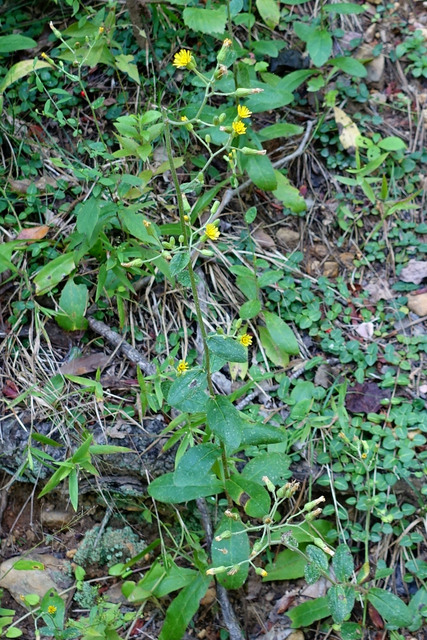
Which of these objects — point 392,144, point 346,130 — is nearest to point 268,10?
point 346,130

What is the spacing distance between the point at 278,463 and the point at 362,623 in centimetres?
73

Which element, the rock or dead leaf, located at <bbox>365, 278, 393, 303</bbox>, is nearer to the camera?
the rock

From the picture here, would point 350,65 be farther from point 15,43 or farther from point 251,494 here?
point 251,494

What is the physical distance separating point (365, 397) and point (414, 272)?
2.33 feet

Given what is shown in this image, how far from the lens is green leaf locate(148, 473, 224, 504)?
2275mm

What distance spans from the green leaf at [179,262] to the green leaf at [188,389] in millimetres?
376

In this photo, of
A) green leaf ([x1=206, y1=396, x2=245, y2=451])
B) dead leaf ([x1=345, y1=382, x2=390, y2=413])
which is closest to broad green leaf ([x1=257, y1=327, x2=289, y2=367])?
dead leaf ([x1=345, y1=382, x2=390, y2=413])

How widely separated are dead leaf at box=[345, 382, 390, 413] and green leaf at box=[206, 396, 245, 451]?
970mm

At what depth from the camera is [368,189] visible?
3.25 meters

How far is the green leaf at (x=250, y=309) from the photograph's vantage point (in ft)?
9.44

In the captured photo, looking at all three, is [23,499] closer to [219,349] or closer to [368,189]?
[219,349]

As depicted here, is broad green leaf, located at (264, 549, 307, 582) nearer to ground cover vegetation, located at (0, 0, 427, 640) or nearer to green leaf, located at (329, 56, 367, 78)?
ground cover vegetation, located at (0, 0, 427, 640)

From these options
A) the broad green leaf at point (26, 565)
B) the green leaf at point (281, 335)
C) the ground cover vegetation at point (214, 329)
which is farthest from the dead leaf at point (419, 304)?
the broad green leaf at point (26, 565)

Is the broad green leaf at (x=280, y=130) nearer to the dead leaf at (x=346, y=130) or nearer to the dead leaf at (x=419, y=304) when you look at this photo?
the dead leaf at (x=346, y=130)
